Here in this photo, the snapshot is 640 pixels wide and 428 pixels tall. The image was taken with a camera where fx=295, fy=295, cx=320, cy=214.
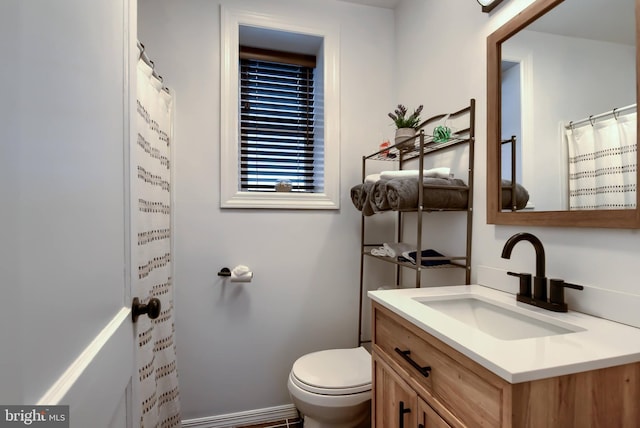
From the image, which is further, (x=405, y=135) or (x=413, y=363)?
(x=405, y=135)

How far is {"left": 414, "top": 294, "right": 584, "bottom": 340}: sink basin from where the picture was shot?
86 centimetres

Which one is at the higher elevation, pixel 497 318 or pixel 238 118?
pixel 238 118

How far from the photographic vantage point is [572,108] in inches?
36.4

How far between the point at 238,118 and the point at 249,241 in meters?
0.73

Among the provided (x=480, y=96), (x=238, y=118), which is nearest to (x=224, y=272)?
(x=238, y=118)

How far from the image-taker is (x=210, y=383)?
1685mm

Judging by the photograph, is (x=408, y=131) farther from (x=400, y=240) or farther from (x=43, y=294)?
(x=43, y=294)

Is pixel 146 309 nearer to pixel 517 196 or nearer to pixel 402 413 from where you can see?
pixel 402 413

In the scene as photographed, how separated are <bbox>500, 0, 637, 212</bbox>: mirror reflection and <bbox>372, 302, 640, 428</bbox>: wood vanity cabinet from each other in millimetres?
475

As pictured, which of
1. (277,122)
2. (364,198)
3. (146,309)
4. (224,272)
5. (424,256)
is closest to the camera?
(146,309)

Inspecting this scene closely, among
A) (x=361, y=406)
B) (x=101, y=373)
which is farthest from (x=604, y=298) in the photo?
(x=101, y=373)

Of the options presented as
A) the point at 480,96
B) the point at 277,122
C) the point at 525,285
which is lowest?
the point at 525,285

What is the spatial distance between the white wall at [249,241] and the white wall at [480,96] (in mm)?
264

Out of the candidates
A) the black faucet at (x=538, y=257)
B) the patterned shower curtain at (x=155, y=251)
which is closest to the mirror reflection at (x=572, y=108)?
the black faucet at (x=538, y=257)
